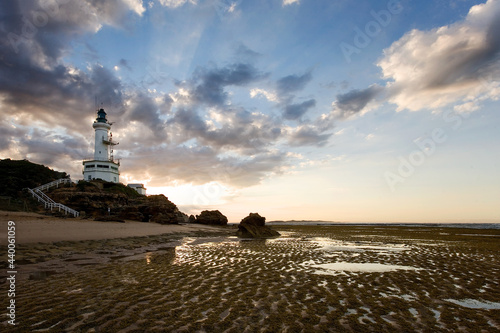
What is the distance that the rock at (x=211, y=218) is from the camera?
56.4m

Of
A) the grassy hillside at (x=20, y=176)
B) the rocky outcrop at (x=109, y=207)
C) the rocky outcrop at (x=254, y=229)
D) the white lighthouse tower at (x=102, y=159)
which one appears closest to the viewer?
the rocky outcrop at (x=254, y=229)

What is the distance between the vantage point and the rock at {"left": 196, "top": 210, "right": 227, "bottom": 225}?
56400 millimetres

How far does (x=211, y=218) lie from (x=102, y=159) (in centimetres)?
3788

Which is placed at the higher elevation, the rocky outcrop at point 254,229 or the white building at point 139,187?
the white building at point 139,187

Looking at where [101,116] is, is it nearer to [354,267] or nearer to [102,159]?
[102,159]

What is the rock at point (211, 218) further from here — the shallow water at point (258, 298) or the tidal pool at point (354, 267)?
the tidal pool at point (354, 267)

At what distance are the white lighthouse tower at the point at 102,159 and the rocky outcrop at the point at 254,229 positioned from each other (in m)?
50.4

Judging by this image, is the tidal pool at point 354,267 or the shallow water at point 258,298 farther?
the tidal pool at point 354,267

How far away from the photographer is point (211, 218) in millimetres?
56594

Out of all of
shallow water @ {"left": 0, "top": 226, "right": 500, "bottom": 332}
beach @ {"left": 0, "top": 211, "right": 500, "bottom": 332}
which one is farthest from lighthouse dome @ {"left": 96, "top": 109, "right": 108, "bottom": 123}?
shallow water @ {"left": 0, "top": 226, "right": 500, "bottom": 332}

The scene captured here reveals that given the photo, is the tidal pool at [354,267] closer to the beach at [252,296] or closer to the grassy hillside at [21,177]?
the beach at [252,296]

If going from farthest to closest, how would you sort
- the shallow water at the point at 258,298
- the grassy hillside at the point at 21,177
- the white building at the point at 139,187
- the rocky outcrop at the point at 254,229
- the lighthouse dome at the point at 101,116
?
the white building at the point at 139,187 → the lighthouse dome at the point at 101,116 → the grassy hillside at the point at 21,177 → the rocky outcrop at the point at 254,229 → the shallow water at the point at 258,298

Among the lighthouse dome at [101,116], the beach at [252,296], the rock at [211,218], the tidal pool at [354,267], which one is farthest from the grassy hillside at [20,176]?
the tidal pool at [354,267]

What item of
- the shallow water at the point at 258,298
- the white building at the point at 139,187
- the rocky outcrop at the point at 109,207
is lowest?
the shallow water at the point at 258,298
